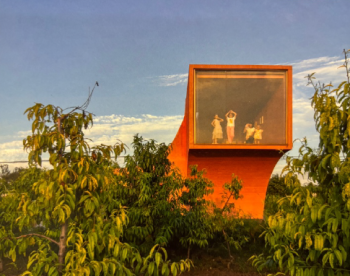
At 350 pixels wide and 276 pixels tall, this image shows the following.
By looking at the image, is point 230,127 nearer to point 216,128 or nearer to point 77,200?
point 216,128

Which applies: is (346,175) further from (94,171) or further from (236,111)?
(236,111)

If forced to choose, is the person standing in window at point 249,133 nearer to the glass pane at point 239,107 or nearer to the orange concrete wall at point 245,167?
the glass pane at point 239,107

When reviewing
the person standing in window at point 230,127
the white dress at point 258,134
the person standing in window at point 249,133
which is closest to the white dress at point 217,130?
the person standing in window at point 230,127

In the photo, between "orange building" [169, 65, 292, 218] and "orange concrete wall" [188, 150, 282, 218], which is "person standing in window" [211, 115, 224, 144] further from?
"orange concrete wall" [188, 150, 282, 218]

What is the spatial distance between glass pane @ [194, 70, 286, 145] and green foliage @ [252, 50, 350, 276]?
10.6 metres

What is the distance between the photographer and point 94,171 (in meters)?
3.61

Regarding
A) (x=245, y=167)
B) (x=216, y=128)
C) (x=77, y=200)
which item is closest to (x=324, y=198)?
(x=77, y=200)

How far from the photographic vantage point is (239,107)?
48.6ft

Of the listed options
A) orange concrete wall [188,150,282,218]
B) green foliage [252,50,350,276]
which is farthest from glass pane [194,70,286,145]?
green foliage [252,50,350,276]

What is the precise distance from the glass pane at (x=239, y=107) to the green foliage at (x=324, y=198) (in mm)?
10624

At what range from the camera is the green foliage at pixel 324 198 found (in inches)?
132

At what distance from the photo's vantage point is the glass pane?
47.9 feet

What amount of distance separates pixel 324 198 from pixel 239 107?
11131 mm

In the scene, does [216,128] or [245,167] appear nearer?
[216,128]
